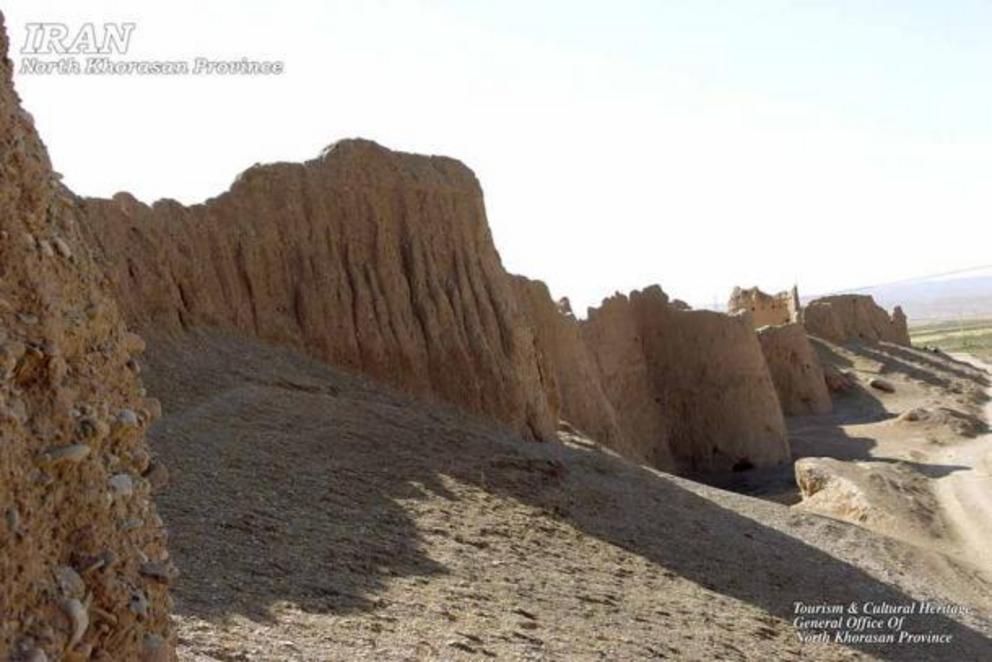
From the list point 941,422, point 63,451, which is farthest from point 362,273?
point 941,422

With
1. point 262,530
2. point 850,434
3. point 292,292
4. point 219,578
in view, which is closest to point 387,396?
point 292,292

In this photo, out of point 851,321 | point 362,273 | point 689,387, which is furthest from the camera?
point 851,321

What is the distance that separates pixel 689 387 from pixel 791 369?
8091 mm

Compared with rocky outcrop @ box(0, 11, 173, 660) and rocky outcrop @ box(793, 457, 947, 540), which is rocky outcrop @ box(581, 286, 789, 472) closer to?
rocky outcrop @ box(793, 457, 947, 540)

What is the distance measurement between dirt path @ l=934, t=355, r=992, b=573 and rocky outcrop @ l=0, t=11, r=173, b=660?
18.0 meters

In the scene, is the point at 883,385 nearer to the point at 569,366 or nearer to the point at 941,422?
the point at 941,422

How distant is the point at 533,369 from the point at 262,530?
1105 centimetres

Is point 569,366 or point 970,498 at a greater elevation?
point 569,366

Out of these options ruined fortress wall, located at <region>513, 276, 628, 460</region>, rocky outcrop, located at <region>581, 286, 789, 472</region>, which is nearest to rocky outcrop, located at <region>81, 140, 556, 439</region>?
ruined fortress wall, located at <region>513, 276, 628, 460</region>

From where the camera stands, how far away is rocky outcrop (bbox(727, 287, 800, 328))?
1795 inches

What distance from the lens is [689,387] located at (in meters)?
31.5

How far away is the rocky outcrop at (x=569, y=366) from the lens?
25.7 metres

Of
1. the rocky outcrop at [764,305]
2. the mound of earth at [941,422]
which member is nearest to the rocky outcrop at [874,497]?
the mound of earth at [941,422]

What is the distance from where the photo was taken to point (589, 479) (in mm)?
16594
